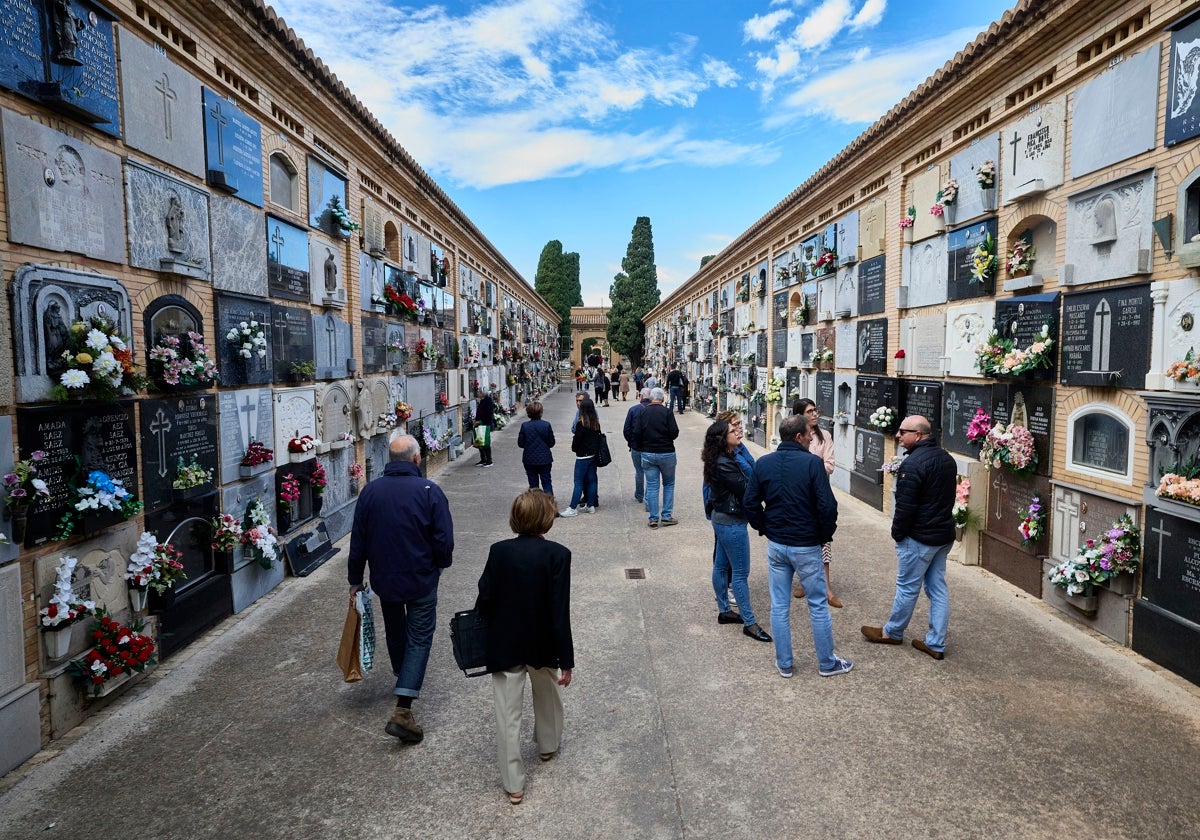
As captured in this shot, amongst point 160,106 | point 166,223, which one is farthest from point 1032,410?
point 160,106

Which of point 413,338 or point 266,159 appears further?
Answer: point 413,338

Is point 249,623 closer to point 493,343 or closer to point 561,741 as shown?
point 561,741

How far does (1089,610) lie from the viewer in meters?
5.90

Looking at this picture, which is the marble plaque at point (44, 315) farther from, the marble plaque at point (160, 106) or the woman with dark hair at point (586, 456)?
the woman with dark hair at point (586, 456)

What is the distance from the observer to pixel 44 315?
4359 mm

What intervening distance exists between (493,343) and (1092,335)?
18.3 metres

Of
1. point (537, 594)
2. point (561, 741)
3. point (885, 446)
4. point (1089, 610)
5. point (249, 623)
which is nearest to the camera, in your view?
point (537, 594)

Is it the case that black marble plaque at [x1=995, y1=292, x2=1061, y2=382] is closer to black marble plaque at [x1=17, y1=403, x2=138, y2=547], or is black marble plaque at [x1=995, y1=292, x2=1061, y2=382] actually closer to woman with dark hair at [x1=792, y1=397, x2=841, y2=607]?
woman with dark hair at [x1=792, y1=397, x2=841, y2=607]

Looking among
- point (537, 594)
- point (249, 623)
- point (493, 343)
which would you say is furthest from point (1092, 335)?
point (493, 343)

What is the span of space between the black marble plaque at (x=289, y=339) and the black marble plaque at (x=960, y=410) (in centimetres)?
747

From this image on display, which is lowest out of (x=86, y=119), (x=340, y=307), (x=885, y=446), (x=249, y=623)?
(x=249, y=623)

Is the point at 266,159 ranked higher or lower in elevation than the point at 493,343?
higher

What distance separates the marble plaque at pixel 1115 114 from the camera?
5.55m

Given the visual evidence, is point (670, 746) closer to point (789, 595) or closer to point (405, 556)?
point (789, 595)
